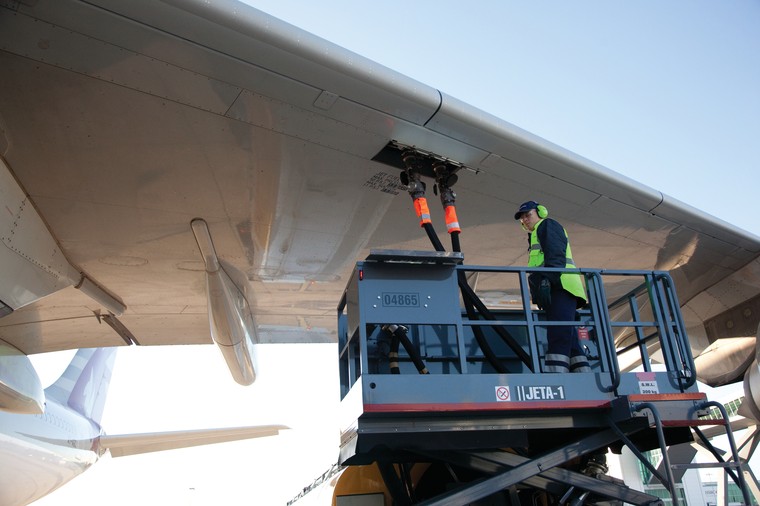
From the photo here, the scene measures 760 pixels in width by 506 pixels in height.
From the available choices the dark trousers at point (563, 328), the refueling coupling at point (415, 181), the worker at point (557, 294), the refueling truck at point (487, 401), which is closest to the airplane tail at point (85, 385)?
the refueling coupling at point (415, 181)

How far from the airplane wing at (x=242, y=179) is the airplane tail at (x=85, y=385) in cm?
1067

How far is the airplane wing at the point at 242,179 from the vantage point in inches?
184

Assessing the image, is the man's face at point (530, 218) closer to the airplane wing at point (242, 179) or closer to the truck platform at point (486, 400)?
the truck platform at point (486, 400)

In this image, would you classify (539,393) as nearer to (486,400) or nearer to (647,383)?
(486,400)

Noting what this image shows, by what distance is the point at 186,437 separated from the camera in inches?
806

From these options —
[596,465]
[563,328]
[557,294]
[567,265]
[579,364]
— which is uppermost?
[567,265]

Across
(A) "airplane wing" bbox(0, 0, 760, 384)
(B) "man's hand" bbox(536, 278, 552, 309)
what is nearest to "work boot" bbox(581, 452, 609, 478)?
(B) "man's hand" bbox(536, 278, 552, 309)

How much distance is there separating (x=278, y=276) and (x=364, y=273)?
5.10 metres

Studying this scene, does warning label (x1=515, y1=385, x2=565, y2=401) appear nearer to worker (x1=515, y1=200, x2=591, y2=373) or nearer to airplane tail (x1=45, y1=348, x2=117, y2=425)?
worker (x1=515, y1=200, x2=591, y2=373)

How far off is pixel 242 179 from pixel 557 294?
11.6ft

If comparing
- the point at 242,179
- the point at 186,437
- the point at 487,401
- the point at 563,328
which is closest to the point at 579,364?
the point at 563,328

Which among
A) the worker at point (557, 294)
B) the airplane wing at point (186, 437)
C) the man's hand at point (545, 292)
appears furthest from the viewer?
the airplane wing at point (186, 437)

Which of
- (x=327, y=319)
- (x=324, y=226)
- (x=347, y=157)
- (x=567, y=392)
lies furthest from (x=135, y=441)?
(x=567, y=392)

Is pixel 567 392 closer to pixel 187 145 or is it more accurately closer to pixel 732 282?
pixel 187 145
